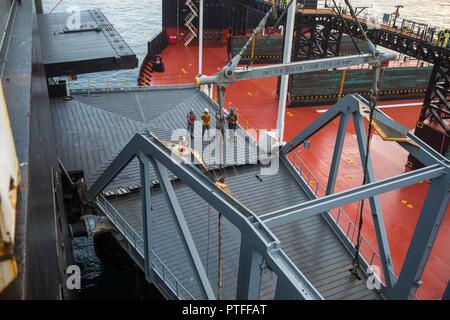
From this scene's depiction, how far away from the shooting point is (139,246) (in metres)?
15.5

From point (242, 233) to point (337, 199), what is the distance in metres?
2.85

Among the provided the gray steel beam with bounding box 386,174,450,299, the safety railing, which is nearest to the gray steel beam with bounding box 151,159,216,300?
the gray steel beam with bounding box 386,174,450,299

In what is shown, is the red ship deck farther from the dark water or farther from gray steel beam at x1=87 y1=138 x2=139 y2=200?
gray steel beam at x1=87 y1=138 x2=139 y2=200

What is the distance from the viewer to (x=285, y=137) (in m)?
29.5

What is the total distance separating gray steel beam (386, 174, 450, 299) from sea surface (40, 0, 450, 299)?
1032 centimetres

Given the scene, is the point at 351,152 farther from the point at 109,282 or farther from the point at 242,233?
the point at 242,233

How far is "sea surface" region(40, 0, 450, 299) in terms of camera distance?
62.3 ft

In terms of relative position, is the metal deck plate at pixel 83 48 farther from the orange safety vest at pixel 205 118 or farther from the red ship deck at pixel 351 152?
the red ship deck at pixel 351 152

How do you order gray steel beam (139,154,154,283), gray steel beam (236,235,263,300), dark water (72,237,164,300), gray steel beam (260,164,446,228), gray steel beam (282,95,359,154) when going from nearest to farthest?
gray steel beam (236,235,263,300) < gray steel beam (260,164,446,228) < gray steel beam (139,154,154,283) < gray steel beam (282,95,359,154) < dark water (72,237,164,300)

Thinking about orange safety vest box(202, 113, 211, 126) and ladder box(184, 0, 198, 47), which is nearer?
orange safety vest box(202, 113, 211, 126)

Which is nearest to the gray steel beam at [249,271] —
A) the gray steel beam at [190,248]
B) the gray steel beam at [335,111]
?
the gray steel beam at [190,248]
